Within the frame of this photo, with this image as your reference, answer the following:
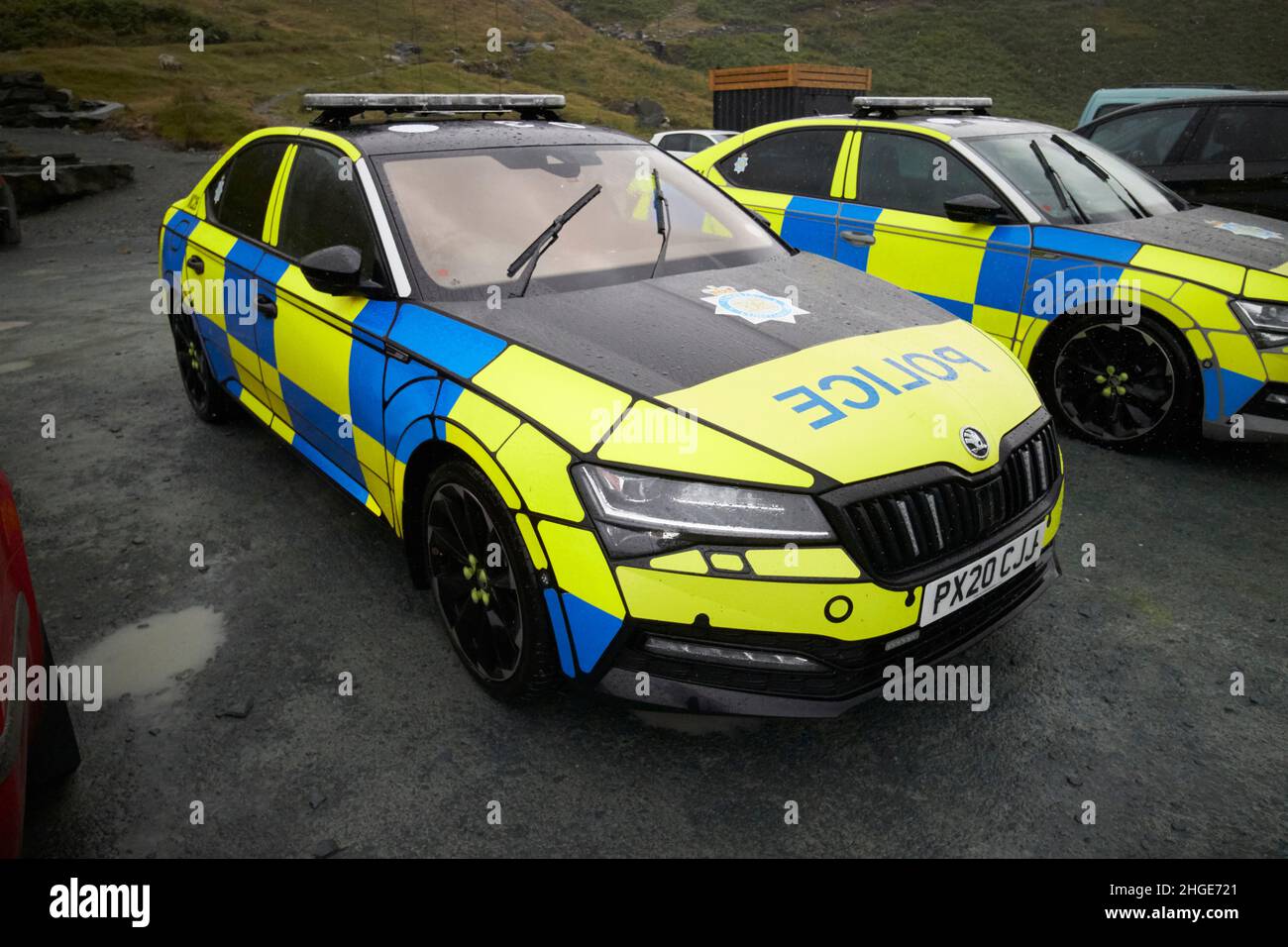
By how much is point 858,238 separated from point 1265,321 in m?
2.03

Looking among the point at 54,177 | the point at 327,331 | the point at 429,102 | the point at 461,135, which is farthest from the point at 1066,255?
the point at 54,177

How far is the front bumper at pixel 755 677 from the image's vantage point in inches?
78.1

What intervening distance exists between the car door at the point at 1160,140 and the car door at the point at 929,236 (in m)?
2.72

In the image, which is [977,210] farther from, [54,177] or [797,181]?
[54,177]

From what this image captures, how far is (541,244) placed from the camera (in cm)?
289

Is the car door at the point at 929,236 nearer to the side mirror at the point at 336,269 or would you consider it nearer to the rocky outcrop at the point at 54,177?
the side mirror at the point at 336,269

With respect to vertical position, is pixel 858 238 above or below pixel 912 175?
Answer: below

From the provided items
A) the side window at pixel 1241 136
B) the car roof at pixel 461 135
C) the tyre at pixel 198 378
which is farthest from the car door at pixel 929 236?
the tyre at pixel 198 378

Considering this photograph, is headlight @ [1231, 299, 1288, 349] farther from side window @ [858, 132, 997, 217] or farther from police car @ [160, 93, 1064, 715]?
police car @ [160, 93, 1064, 715]

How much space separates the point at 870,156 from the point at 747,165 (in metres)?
0.93

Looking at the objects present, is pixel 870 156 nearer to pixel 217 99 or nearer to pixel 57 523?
pixel 57 523

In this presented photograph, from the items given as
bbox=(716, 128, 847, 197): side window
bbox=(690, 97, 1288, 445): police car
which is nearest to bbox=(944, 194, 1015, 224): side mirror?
bbox=(690, 97, 1288, 445): police car

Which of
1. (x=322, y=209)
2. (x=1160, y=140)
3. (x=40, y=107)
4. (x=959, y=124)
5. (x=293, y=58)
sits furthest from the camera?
(x=293, y=58)

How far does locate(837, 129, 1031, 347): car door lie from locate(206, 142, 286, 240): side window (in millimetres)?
3084
